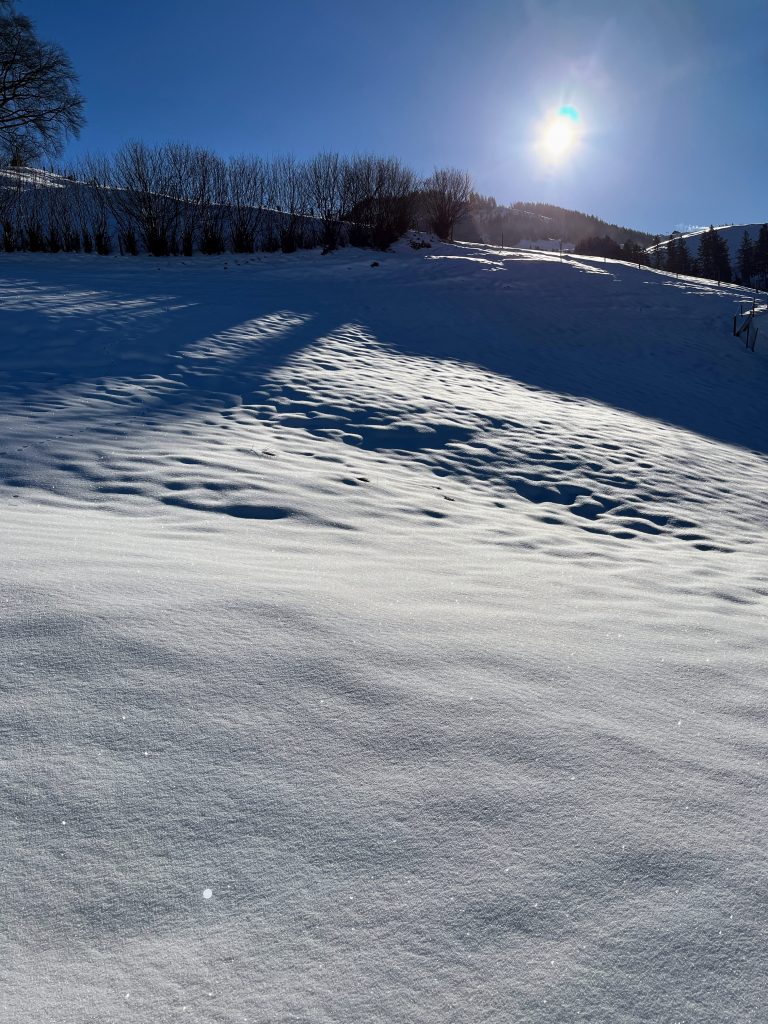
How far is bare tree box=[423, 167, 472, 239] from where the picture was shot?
25.2m

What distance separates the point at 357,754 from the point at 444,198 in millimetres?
27754

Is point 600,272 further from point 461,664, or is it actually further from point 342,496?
point 461,664

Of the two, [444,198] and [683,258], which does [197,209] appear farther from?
[683,258]

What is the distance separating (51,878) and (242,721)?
1.58ft

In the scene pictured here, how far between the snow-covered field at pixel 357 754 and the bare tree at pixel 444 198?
24472 mm

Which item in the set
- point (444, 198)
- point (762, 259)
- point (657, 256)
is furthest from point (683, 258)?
point (444, 198)

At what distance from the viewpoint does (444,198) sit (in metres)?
25.2

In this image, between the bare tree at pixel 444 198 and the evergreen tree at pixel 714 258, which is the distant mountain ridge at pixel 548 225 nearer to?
the evergreen tree at pixel 714 258

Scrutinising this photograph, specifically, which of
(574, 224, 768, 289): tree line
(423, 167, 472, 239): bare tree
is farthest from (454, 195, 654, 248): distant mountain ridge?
(423, 167, 472, 239): bare tree

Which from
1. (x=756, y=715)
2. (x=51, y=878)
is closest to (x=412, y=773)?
(x=51, y=878)

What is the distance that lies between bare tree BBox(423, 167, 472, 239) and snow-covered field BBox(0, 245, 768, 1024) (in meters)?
24.5

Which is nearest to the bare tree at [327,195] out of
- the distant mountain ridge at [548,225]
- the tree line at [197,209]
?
the tree line at [197,209]

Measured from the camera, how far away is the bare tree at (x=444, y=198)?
82.6ft

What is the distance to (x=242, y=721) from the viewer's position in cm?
140
